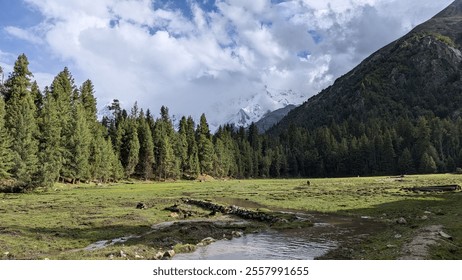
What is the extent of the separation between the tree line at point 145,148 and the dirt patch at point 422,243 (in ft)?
208

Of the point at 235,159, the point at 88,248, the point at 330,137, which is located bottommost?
the point at 88,248

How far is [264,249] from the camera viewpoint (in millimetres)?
25891

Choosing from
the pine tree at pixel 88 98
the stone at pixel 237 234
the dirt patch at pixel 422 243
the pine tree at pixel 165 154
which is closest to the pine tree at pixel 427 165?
the pine tree at pixel 165 154

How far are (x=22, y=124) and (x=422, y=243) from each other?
71338mm

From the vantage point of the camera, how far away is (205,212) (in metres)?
47.5

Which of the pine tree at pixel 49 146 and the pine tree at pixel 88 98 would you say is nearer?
the pine tree at pixel 49 146

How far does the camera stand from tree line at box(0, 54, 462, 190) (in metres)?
72.7

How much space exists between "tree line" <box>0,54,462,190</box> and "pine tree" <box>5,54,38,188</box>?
0.60ft

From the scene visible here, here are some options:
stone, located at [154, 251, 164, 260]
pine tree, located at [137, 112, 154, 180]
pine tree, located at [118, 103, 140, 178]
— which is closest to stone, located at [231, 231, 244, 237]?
stone, located at [154, 251, 164, 260]

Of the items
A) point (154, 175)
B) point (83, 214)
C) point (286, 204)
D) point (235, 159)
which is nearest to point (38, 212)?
point (83, 214)

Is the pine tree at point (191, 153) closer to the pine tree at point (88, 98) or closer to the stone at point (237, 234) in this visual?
the pine tree at point (88, 98)

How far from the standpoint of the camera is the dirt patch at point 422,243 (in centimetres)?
1983
